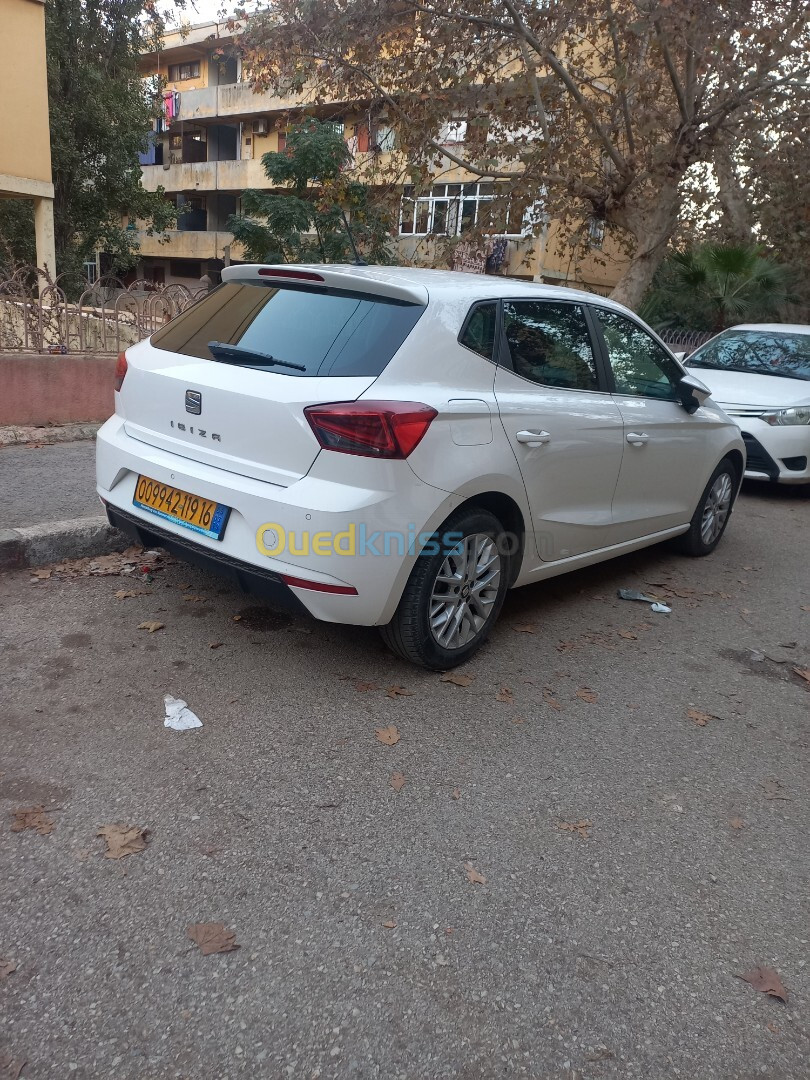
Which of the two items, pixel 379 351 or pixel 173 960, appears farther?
pixel 379 351

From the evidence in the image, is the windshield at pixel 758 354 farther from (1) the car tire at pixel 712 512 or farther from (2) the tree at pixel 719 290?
(2) the tree at pixel 719 290

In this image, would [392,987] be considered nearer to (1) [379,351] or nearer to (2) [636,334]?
(1) [379,351]

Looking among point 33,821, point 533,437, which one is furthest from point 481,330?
point 33,821

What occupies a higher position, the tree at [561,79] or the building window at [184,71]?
the building window at [184,71]

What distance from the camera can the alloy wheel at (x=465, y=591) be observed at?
12.3ft

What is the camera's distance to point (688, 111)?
39.5ft

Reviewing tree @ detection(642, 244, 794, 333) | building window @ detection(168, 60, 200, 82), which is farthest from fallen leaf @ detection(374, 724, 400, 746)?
building window @ detection(168, 60, 200, 82)

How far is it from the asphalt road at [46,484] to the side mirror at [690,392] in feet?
12.5

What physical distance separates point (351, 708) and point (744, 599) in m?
3.12

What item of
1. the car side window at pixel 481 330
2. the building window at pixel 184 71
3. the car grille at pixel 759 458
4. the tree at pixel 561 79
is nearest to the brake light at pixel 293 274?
the car side window at pixel 481 330

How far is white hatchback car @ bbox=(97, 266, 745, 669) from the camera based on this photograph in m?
3.28

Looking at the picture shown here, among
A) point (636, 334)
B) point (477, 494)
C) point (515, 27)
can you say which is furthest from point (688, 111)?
point (477, 494)

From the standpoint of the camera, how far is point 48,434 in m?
7.71

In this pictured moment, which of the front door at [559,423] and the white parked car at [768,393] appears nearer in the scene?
the front door at [559,423]
